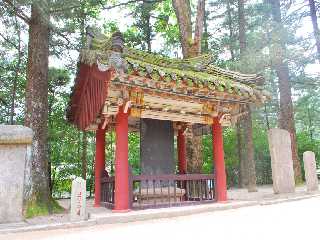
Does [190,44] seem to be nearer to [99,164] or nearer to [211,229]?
[99,164]

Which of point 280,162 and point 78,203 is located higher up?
point 280,162

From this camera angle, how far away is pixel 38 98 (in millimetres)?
9109

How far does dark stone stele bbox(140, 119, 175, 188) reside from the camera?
31.4 ft

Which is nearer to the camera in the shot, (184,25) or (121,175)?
(121,175)

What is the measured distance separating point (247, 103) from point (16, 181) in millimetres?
7195

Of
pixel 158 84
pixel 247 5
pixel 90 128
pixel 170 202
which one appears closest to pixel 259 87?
pixel 158 84

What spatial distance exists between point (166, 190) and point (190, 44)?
658 cm

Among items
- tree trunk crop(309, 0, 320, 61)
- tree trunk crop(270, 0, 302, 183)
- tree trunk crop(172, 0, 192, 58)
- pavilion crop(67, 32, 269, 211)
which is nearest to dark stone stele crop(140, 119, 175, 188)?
pavilion crop(67, 32, 269, 211)

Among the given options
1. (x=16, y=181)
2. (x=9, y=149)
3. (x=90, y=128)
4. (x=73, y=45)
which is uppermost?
(x=73, y=45)

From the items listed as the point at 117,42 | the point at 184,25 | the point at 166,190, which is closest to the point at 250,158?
the point at 184,25

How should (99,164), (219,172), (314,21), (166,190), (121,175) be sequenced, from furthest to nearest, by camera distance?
(314,21)
(99,164)
(219,172)
(166,190)
(121,175)

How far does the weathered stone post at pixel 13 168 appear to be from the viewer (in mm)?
6500

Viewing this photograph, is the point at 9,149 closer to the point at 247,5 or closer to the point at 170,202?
the point at 170,202

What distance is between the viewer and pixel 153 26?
21.6 m
